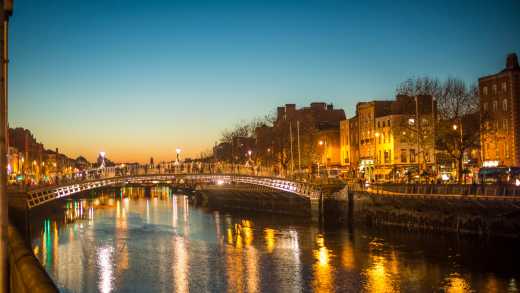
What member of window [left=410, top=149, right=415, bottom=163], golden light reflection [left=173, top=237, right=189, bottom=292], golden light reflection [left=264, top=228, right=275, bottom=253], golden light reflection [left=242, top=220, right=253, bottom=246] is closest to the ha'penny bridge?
golden light reflection [left=242, top=220, right=253, bottom=246]

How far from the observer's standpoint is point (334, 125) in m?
106

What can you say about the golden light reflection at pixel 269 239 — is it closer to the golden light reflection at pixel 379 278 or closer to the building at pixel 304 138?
the golden light reflection at pixel 379 278

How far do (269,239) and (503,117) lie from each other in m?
34.4

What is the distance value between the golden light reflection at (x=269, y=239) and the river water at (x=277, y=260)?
74 mm

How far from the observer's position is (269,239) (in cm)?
4591

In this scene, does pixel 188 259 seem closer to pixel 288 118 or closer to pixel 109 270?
pixel 109 270

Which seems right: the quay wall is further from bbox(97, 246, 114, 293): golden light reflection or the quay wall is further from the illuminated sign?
bbox(97, 246, 114, 293): golden light reflection

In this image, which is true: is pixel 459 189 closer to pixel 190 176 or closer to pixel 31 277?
pixel 190 176

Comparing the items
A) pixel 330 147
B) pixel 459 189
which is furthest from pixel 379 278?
pixel 330 147

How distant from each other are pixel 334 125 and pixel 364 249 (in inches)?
2684

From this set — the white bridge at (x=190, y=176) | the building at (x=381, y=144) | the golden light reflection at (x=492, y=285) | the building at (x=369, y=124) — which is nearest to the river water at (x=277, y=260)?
the golden light reflection at (x=492, y=285)

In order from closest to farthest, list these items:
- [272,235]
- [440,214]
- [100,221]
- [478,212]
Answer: [478,212]
[440,214]
[272,235]
[100,221]

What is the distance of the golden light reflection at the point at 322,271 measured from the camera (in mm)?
28009

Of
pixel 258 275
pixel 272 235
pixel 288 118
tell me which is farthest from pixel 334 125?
pixel 258 275
